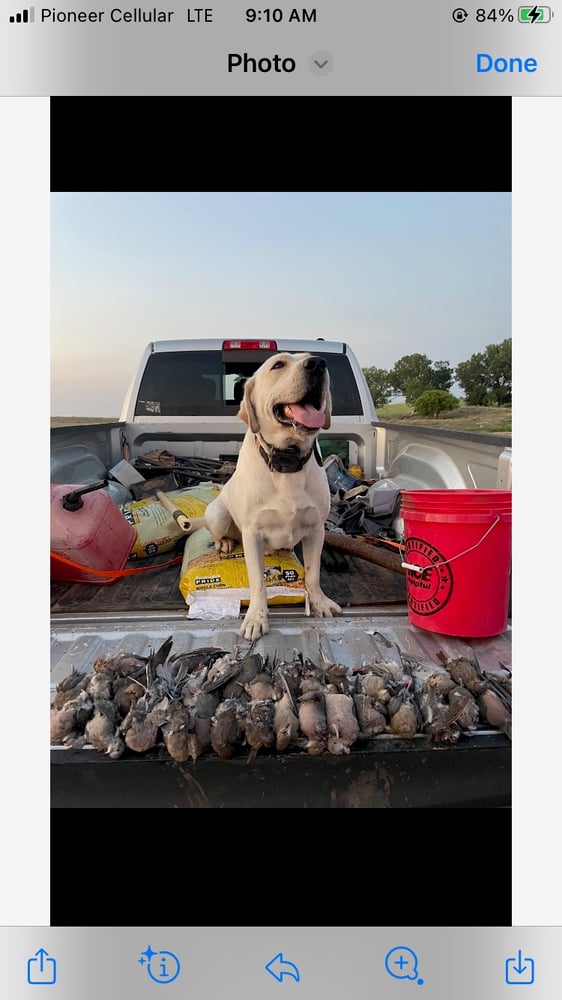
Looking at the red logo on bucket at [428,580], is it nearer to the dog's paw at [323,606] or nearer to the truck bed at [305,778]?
the dog's paw at [323,606]

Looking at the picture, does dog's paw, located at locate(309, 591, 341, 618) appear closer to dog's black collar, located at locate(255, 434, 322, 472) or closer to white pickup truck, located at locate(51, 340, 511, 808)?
white pickup truck, located at locate(51, 340, 511, 808)

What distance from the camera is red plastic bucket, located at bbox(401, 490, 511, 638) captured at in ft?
6.69

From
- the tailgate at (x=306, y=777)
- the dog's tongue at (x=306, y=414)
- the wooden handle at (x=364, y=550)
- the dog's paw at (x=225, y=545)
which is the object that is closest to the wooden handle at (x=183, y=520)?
the dog's paw at (x=225, y=545)

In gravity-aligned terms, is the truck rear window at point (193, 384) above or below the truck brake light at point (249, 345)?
below

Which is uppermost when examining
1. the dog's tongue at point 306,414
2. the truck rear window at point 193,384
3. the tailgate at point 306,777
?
the truck rear window at point 193,384

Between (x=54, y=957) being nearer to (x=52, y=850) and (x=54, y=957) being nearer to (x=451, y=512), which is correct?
(x=52, y=850)

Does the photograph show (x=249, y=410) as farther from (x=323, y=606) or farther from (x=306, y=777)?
(x=306, y=777)

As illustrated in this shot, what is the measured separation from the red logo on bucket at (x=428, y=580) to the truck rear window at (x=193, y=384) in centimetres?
266

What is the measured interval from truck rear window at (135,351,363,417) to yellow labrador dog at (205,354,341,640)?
5.94 feet

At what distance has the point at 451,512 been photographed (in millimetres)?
2062

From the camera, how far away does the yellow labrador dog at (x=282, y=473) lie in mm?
2342

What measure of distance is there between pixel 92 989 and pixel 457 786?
3.29 feet

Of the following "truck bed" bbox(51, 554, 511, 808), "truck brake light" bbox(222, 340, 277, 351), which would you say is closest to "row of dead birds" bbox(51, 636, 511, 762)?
"truck bed" bbox(51, 554, 511, 808)

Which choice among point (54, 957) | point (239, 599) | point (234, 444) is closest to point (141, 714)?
point (54, 957)
